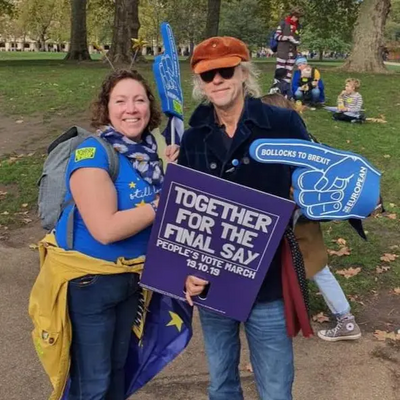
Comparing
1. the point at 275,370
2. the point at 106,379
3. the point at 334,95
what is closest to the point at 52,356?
the point at 106,379

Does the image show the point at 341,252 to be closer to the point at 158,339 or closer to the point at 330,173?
the point at 158,339

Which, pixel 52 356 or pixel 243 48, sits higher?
pixel 243 48

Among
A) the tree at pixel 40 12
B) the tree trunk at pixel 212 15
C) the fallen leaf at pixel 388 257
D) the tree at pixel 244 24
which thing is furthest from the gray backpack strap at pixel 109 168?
the tree at pixel 244 24

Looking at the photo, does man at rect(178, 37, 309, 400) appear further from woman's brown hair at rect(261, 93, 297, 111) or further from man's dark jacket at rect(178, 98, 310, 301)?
woman's brown hair at rect(261, 93, 297, 111)

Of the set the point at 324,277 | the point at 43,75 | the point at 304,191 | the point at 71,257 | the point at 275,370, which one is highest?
the point at 304,191

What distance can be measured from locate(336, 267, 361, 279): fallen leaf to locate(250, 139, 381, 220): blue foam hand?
2.94 m

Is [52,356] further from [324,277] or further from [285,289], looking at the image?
[324,277]

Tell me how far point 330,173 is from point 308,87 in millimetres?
9988

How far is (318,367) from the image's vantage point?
358cm

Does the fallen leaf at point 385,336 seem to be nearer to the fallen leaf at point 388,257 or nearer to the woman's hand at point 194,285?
the fallen leaf at point 388,257

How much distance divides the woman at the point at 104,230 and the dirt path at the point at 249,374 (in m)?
0.91

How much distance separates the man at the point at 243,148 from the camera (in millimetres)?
2158

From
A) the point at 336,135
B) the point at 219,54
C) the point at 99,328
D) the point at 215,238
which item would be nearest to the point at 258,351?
the point at 215,238

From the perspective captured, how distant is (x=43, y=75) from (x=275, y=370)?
576 inches
